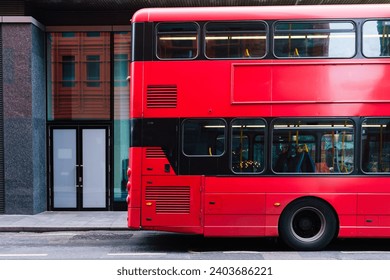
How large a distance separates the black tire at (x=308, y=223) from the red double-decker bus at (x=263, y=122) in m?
0.02

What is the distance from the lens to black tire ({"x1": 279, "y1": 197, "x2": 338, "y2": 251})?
26.9 ft

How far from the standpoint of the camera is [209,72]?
27.0 feet

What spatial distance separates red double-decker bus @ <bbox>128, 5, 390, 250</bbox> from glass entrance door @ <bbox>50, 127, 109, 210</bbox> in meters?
5.74

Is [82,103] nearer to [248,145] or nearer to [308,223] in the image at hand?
[248,145]

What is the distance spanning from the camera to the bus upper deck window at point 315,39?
8164mm

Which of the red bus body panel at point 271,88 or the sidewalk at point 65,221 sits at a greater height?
the red bus body panel at point 271,88

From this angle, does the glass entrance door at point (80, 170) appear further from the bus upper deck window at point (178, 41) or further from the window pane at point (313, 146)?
the window pane at point (313, 146)

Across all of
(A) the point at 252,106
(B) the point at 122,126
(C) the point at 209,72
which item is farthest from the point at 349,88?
(B) the point at 122,126

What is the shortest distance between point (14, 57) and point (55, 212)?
4.84 metres

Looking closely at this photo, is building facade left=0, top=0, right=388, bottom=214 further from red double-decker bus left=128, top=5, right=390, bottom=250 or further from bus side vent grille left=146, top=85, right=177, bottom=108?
bus side vent grille left=146, top=85, right=177, bottom=108

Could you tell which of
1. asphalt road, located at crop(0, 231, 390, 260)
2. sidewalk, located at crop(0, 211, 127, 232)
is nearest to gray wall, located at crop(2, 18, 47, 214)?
sidewalk, located at crop(0, 211, 127, 232)

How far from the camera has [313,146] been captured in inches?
325

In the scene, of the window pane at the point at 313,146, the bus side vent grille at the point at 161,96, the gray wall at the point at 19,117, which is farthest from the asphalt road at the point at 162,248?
the bus side vent grille at the point at 161,96

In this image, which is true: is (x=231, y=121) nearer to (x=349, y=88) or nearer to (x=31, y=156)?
(x=349, y=88)
